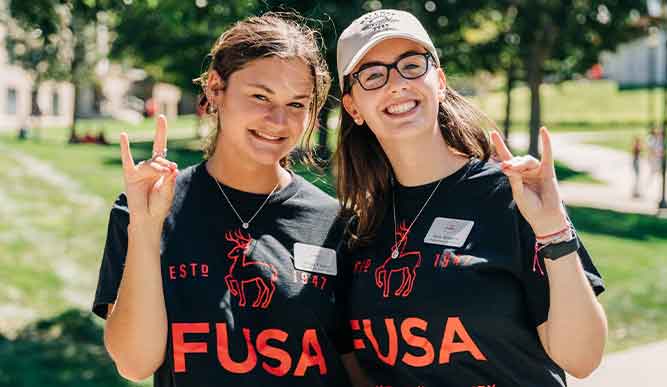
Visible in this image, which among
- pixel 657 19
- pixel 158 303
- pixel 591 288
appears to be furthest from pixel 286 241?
pixel 657 19

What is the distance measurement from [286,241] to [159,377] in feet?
1.92

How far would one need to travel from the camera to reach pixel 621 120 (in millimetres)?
46969

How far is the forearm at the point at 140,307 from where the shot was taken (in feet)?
7.38

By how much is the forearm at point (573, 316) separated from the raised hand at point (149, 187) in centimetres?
111

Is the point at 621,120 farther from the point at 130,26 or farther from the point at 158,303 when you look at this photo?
the point at 158,303

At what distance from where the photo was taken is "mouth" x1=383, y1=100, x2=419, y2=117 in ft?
8.18

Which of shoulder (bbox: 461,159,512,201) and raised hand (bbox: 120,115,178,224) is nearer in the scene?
raised hand (bbox: 120,115,178,224)

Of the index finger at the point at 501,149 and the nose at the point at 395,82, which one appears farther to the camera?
the nose at the point at 395,82

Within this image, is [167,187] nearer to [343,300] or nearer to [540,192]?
[343,300]

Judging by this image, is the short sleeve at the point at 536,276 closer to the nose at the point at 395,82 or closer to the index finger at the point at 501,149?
the index finger at the point at 501,149

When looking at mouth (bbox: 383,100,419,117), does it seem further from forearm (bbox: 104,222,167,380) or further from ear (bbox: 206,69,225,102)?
forearm (bbox: 104,222,167,380)

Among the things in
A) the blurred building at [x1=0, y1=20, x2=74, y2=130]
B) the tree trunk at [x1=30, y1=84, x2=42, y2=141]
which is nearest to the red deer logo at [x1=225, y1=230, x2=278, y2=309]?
the tree trunk at [x1=30, y1=84, x2=42, y2=141]

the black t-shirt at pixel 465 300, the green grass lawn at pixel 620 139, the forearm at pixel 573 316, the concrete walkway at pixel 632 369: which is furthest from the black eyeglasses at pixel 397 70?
the green grass lawn at pixel 620 139

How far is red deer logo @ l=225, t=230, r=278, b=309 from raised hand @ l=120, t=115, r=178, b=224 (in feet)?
0.93
